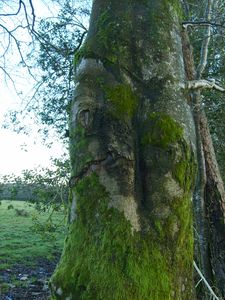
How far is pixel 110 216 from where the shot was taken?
2.50 metres

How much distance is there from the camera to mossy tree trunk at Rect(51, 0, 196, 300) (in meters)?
2.43

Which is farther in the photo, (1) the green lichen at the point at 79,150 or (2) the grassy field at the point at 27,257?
(2) the grassy field at the point at 27,257

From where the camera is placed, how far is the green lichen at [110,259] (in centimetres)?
237

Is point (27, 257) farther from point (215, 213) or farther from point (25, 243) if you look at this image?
point (215, 213)

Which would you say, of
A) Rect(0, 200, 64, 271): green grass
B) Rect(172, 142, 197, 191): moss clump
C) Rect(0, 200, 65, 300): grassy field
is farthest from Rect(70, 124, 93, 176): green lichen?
Rect(0, 200, 64, 271): green grass

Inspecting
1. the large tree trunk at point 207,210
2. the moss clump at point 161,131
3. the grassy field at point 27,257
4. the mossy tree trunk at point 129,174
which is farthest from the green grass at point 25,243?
the moss clump at point 161,131

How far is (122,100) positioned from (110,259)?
1.08m

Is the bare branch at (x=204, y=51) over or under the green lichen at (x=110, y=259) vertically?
over

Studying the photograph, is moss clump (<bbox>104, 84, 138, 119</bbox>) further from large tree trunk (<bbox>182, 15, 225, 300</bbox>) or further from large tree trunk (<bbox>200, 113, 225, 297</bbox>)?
large tree trunk (<bbox>200, 113, 225, 297</bbox>)

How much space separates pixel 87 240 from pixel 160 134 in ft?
2.80

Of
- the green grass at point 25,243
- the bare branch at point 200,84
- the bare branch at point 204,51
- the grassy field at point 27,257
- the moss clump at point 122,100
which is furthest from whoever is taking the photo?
the green grass at point 25,243

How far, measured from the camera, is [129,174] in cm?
257

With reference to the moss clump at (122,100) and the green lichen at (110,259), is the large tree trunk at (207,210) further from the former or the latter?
the green lichen at (110,259)

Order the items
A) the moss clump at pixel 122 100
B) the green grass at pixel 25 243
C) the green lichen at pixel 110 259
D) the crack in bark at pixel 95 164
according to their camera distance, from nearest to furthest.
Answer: the green lichen at pixel 110 259, the crack in bark at pixel 95 164, the moss clump at pixel 122 100, the green grass at pixel 25 243
